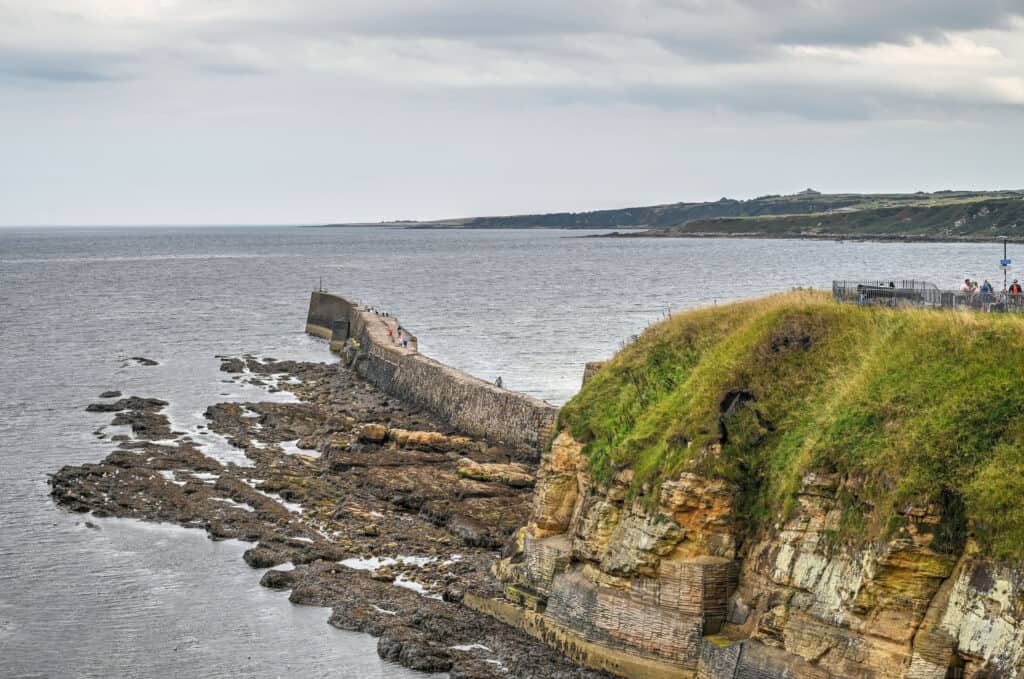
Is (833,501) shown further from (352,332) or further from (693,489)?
(352,332)

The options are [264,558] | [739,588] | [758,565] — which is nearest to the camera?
[758,565]

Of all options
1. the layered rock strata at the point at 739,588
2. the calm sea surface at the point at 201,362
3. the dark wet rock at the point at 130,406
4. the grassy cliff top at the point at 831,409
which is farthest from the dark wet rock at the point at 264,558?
the dark wet rock at the point at 130,406

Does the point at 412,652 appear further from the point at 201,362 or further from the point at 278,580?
the point at 201,362

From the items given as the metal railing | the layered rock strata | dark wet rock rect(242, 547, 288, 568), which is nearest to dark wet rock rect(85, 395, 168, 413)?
dark wet rock rect(242, 547, 288, 568)

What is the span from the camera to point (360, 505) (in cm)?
3756

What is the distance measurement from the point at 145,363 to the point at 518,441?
1532 inches

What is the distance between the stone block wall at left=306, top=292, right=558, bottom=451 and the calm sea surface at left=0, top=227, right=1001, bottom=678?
191 inches

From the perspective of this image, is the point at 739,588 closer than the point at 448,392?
Yes

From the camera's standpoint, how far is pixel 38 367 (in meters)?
75.2

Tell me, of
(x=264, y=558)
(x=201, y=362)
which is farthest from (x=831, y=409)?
(x=201, y=362)

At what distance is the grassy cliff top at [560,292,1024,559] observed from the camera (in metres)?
20.7

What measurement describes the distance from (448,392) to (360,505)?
14.1m

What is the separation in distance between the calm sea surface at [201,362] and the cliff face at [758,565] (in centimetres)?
457

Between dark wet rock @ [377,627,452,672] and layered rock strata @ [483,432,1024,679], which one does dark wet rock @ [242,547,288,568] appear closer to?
layered rock strata @ [483,432,1024,679]
